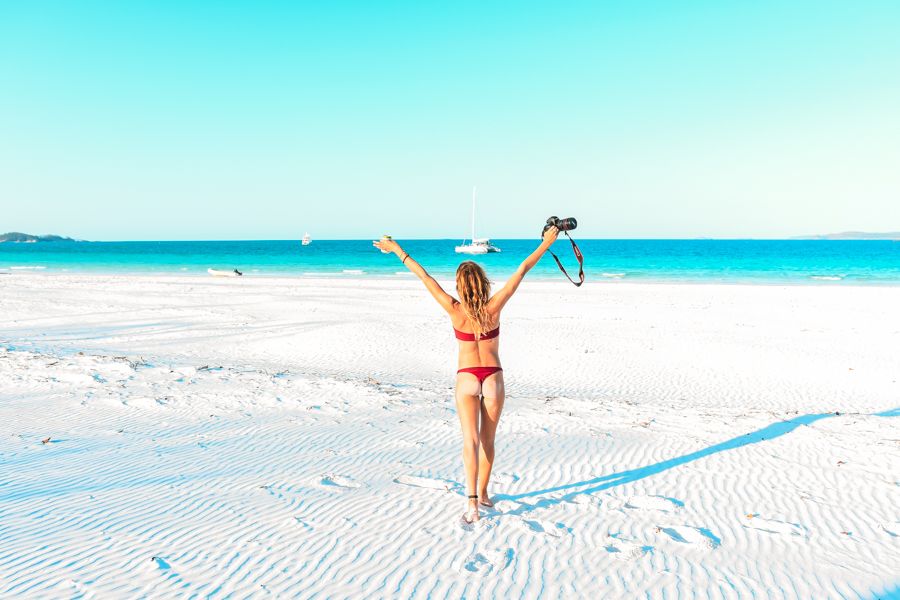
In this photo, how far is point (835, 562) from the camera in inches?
155

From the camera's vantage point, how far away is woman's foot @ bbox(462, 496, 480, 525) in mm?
4383

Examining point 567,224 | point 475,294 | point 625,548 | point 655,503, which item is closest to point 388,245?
point 475,294

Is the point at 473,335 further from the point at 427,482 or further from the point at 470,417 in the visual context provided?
the point at 427,482

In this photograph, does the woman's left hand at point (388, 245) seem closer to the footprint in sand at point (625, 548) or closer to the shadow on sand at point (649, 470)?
the shadow on sand at point (649, 470)

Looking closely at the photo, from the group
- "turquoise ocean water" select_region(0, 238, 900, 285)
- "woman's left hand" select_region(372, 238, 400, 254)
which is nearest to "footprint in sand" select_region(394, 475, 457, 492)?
"woman's left hand" select_region(372, 238, 400, 254)

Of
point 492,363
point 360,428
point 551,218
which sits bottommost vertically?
point 360,428

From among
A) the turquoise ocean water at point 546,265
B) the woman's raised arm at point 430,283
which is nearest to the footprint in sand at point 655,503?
the woman's raised arm at point 430,283

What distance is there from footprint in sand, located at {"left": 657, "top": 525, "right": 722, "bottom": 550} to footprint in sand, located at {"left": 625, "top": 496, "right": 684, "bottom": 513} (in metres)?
0.37

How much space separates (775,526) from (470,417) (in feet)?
8.41

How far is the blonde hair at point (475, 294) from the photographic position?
13.5 ft

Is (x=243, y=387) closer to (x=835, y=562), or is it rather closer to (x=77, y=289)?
(x=835, y=562)

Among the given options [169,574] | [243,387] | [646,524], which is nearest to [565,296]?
[243,387]

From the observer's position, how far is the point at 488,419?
4.31 metres

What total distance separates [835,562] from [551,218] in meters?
→ 3.12
